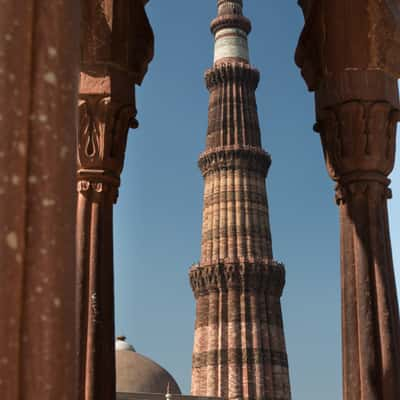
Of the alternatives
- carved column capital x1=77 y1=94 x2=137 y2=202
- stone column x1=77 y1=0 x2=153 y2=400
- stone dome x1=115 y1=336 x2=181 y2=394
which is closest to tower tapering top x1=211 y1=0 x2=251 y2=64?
stone dome x1=115 y1=336 x2=181 y2=394

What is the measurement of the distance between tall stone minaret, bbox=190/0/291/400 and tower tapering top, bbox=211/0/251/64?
59mm

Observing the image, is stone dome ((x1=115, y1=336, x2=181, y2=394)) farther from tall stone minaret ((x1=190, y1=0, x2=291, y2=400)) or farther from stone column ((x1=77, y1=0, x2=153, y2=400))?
stone column ((x1=77, y1=0, x2=153, y2=400))

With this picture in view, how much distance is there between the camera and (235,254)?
41281 millimetres

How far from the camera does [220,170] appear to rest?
4316 cm

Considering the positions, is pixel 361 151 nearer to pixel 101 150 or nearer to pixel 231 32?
pixel 101 150

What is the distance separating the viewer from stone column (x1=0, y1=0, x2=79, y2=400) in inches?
65.7

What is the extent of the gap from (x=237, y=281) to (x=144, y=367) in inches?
618

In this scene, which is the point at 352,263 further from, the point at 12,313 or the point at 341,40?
the point at 12,313

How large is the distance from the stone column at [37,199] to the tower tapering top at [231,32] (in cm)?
4428

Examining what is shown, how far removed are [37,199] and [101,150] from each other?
3602 mm

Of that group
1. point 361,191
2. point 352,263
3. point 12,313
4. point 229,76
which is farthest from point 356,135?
point 229,76

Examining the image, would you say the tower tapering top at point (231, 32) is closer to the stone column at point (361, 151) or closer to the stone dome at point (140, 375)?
the stone dome at point (140, 375)

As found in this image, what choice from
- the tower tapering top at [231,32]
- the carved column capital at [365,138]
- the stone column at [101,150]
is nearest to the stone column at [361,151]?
the carved column capital at [365,138]

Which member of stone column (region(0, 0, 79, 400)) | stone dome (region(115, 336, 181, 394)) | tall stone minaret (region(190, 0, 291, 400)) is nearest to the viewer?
stone column (region(0, 0, 79, 400))
